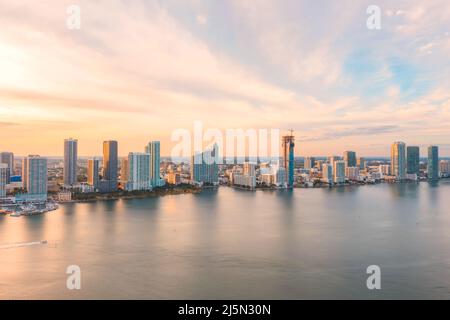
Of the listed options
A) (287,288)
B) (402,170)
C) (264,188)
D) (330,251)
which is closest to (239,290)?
(287,288)

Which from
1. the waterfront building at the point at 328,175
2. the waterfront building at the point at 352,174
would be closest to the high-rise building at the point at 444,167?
the waterfront building at the point at 352,174

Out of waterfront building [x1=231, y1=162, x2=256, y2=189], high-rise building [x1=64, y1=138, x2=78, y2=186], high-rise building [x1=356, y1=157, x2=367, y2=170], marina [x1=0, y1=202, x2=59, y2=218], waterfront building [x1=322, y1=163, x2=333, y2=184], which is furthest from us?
high-rise building [x1=356, y1=157, x2=367, y2=170]

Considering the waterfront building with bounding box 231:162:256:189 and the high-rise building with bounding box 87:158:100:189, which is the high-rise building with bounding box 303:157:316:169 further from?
the high-rise building with bounding box 87:158:100:189

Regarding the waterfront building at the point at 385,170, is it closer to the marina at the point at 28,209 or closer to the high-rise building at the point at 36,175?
the high-rise building at the point at 36,175

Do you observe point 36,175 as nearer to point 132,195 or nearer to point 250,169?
point 132,195

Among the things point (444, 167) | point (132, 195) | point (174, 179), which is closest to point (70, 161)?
point (132, 195)

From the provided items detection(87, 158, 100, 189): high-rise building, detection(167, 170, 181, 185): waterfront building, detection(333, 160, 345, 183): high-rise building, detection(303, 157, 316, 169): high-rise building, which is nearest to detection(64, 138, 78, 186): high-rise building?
detection(87, 158, 100, 189): high-rise building
